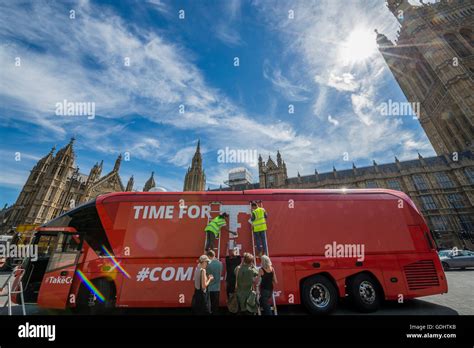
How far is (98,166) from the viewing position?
167 ft

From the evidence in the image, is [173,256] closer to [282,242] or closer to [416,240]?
[282,242]

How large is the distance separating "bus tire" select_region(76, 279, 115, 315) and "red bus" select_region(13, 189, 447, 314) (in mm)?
30

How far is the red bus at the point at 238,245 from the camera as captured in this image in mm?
6117

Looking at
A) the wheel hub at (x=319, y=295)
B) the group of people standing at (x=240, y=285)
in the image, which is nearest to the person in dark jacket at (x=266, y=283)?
the group of people standing at (x=240, y=285)

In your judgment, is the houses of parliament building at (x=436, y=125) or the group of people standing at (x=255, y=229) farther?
the houses of parliament building at (x=436, y=125)

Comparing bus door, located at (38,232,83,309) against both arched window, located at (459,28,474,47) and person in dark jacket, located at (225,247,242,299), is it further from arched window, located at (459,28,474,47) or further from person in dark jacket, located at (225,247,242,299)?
arched window, located at (459,28,474,47)

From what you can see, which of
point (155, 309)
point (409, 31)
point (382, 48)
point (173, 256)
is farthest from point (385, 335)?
point (382, 48)

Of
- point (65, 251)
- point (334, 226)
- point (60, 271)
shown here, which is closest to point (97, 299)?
point (60, 271)

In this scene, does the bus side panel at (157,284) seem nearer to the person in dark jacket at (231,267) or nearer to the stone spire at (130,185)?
the person in dark jacket at (231,267)

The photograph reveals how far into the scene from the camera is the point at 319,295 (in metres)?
6.40

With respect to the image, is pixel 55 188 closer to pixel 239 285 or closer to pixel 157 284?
pixel 157 284

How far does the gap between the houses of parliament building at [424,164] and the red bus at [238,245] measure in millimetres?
35068

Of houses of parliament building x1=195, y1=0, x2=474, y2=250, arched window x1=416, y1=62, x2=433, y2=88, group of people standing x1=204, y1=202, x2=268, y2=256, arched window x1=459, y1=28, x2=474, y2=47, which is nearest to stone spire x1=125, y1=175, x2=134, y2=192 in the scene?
houses of parliament building x1=195, y1=0, x2=474, y2=250

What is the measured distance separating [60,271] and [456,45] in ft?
256
